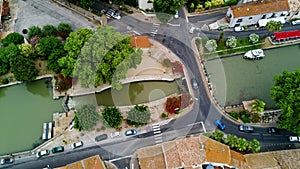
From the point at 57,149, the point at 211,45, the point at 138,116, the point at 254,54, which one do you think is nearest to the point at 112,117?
the point at 138,116

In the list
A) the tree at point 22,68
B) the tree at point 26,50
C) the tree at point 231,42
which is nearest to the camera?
the tree at point 22,68

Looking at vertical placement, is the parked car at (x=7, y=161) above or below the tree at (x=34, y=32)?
below

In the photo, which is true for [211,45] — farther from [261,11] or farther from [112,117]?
[112,117]

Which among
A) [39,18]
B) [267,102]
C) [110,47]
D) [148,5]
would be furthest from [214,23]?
[39,18]

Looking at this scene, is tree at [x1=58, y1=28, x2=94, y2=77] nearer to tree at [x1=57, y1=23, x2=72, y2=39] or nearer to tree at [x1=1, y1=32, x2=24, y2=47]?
tree at [x1=57, y1=23, x2=72, y2=39]

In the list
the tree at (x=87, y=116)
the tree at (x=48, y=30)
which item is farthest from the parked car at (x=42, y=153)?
the tree at (x=48, y=30)

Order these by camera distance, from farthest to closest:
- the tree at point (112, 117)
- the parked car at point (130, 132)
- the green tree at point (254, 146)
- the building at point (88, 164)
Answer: the parked car at point (130, 132) → the tree at point (112, 117) → the green tree at point (254, 146) → the building at point (88, 164)

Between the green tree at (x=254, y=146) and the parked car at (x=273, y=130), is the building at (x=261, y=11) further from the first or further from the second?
the green tree at (x=254, y=146)

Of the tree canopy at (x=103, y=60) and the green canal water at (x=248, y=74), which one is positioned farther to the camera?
the green canal water at (x=248, y=74)
